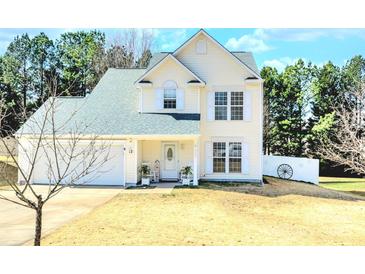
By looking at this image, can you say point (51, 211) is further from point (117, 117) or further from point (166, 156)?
point (166, 156)

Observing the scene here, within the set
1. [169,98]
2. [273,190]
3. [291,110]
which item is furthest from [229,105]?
[291,110]

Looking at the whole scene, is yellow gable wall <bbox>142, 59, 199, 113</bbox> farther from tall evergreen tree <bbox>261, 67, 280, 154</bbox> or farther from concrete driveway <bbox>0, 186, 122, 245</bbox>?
tall evergreen tree <bbox>261, 67, 280, 154</bbox>

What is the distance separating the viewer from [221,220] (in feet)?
34.2

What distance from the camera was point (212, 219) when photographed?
1050cm

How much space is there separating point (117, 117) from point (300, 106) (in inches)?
554

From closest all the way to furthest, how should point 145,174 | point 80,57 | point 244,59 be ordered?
point 145,174 → point 244,59 → point 80,57

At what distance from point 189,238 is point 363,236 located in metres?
3.98

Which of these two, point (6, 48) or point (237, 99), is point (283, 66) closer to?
point (237, 99)

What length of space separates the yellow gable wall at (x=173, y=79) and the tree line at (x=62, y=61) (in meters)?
5.23

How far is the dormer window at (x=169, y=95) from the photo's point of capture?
16.9 meters

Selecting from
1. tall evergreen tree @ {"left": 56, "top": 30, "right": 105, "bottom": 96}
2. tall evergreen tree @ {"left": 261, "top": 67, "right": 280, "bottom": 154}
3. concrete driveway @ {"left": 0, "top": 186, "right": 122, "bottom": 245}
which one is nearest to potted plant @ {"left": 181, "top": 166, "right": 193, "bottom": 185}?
concrete driveway @ {"left": 0, "top": 186, "right": 122, "bottom": 245}

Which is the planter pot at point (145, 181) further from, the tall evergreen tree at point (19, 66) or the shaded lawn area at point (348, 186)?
the tall evergreen tree at point (19, 66)

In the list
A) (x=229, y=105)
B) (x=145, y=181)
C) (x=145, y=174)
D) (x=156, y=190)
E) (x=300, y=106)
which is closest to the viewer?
(x=156, y=190)
